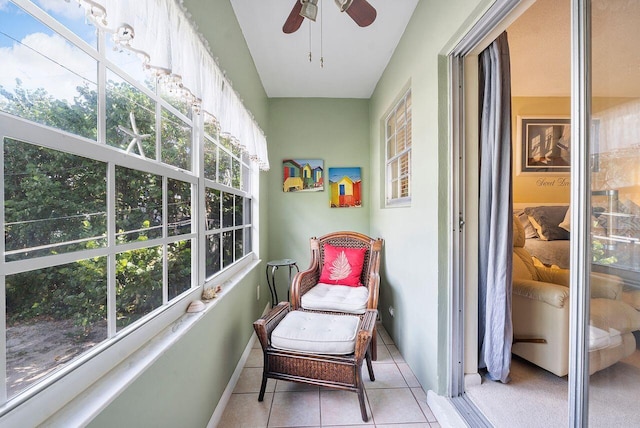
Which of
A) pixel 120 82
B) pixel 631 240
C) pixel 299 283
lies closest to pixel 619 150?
pixel 631 240

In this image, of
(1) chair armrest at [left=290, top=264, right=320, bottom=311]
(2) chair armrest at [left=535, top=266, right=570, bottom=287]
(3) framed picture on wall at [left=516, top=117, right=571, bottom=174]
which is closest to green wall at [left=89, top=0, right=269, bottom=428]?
(1) chair armrest at [left=290, top=264, right=320, bottom=311]

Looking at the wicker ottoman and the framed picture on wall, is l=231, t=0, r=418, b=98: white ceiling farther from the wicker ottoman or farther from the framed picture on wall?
the wicker ottoman

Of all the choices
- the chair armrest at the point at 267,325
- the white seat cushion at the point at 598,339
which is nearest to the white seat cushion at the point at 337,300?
the chair armrest at the point at 267,325

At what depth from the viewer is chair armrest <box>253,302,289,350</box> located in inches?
63.7

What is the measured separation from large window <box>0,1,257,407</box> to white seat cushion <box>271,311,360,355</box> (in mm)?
703

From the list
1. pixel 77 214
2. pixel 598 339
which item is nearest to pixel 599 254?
pixel 598 339

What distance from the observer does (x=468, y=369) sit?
1.58m

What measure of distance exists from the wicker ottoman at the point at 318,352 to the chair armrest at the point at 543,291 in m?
1.05

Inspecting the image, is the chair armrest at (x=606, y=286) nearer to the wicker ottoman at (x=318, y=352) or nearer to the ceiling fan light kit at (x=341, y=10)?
the wicker ottoman at (x=318, y=352)

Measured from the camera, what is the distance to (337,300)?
221cm

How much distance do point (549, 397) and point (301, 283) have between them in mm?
1778

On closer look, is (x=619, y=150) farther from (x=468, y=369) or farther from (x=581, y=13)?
(x=468, y=369)

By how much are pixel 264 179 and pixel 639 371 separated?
291 centimetres

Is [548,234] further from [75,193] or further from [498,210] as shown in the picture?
[75,193]
